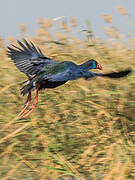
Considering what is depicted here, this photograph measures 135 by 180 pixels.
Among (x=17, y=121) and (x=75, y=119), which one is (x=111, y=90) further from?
(x=17, y=121)

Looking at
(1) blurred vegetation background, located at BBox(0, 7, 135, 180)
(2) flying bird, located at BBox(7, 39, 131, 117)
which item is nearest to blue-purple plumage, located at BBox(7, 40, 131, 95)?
(2) flying bird, located at BBox(7, 39, 131, 117)

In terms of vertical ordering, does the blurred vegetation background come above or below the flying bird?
below

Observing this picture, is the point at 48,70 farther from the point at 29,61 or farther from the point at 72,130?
the point at 72,130

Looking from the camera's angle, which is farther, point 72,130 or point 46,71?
point 72,130

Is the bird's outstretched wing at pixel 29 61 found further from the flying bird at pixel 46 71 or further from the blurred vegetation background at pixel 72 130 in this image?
the blurred vegetation background at pixel 72 130

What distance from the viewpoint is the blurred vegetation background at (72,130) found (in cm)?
462

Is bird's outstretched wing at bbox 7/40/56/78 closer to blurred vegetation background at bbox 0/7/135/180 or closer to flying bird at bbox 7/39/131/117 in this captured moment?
flying bird at bbox 7/39/131/117

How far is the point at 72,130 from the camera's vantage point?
5.08m

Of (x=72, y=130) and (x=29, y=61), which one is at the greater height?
(x=29, y=61)

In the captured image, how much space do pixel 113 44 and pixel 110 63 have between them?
39 centimetres

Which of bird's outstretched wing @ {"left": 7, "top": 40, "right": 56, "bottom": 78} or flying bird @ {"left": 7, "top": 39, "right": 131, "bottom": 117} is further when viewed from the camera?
bird's outstretched wing @ {"left": 7, "top": 40, "right": 56, "bottom": 78}

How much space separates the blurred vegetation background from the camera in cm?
462

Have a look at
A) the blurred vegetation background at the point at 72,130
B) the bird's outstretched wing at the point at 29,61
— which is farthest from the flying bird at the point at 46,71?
the blurred vegetation background at the point at 72,130

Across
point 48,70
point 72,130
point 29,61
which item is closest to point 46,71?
point 48,70
